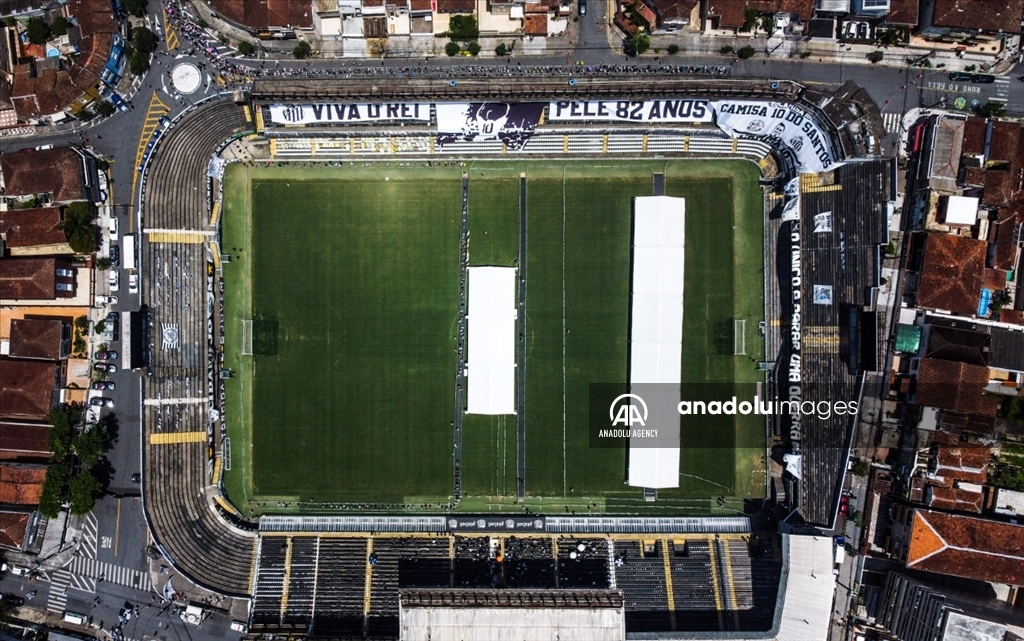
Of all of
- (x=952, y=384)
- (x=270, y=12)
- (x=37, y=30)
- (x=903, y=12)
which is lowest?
(x=952, y=384)

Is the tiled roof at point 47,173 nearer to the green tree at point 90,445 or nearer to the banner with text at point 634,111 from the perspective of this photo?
the green tree at point 90,445

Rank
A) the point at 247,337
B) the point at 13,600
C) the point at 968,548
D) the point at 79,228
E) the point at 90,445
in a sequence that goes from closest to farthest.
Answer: the point at 968,548 → the point at 90,445 → the point at 79,228 → the point at 13,600 → the point at 247,337

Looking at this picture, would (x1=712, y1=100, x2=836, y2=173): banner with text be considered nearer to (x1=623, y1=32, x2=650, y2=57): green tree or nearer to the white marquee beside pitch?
(x1=623, y1=32, x2=650, y2=57): green tree

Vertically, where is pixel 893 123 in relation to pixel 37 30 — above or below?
below

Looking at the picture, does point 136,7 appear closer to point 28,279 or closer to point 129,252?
point 129,252

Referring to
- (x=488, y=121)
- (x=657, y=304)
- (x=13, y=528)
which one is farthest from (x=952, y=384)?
(x=13, y=528)

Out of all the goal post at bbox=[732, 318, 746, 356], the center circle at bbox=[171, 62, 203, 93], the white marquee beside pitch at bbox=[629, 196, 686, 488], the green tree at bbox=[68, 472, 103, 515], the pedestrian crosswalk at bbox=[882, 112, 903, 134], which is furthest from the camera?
the goal post at bbox=[732, 318, 746, 356]

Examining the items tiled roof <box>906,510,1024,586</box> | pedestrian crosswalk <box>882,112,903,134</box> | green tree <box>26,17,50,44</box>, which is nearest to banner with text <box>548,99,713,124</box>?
pedestrian crosswalk <box>882,112,903,134</box>

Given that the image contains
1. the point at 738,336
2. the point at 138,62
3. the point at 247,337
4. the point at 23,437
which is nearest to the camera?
the point at 138,62
